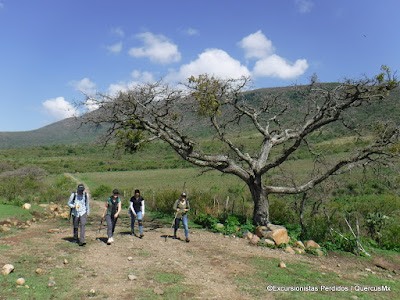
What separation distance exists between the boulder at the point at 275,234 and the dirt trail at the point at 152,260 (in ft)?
1.99

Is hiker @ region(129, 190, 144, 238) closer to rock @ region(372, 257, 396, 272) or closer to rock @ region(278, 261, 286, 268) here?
rock @ region(278, 261, 286, 268)

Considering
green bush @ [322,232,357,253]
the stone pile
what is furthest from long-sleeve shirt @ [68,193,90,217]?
green bush @ [322,232,357,253]

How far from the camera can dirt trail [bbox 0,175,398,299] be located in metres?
6.66

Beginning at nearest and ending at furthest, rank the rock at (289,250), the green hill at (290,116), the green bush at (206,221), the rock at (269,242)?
the rock at (289,250) < the rock at (269,242) < the green hill at (290,116) < the green bush at (206,221)

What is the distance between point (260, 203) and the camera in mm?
13000

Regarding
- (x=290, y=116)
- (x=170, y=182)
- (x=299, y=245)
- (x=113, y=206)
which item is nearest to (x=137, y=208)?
(x=113, y=206)

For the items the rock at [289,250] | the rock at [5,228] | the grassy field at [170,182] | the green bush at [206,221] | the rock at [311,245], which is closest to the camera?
the rock at [289,250]

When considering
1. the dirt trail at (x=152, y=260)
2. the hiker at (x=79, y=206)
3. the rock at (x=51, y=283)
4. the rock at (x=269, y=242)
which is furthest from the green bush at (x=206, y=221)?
the rock at (x=51, y=283)

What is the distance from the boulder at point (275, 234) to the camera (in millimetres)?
11172

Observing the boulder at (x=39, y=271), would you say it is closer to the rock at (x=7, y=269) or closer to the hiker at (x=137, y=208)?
the rock at (x=7, y=269)

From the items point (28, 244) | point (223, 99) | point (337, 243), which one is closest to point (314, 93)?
point (223, 99)

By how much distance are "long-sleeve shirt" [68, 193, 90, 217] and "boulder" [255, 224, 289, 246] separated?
19.9 feet

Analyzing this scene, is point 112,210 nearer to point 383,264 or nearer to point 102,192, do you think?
point 383,264

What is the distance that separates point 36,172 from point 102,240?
3427 centimetres
